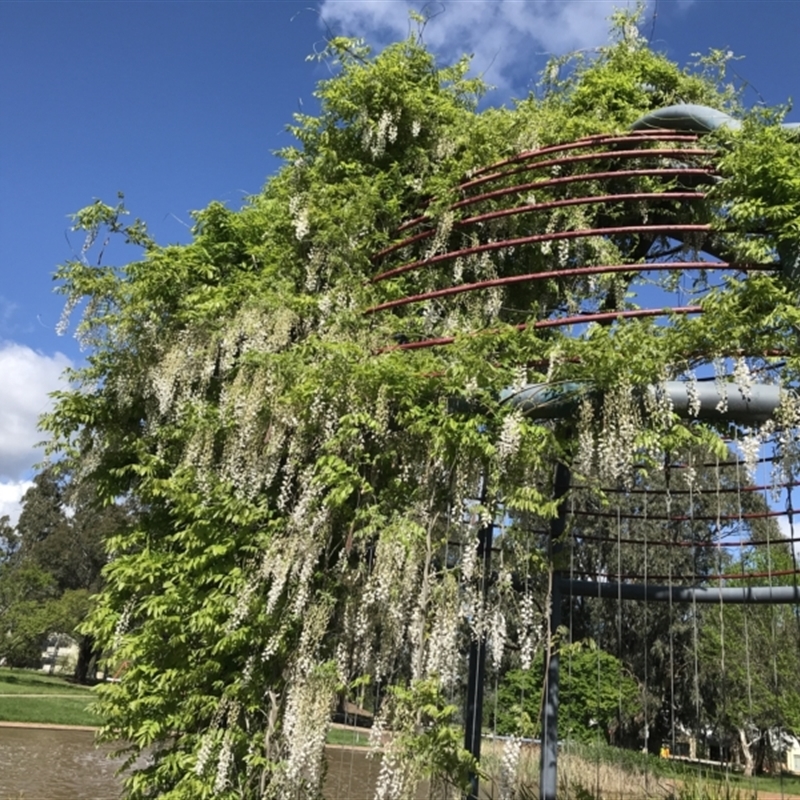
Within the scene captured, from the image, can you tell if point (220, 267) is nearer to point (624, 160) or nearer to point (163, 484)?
point (163, 484)

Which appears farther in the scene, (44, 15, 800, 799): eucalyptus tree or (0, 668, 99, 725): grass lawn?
(0, 668, 99, 725): grass lawn

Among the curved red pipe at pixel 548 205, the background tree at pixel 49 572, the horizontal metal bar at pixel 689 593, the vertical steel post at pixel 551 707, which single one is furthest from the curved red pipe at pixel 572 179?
the background tree at pixel 49 572

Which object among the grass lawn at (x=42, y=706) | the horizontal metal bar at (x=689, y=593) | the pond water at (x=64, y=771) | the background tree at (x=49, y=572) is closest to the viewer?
the horizontal metal bar at (x=689, y=593)

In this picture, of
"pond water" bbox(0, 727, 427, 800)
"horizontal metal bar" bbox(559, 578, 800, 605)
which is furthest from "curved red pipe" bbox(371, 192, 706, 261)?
"pond water" bbox(0, 727, 427, 800)

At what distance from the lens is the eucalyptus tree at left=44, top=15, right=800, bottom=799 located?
3.70m

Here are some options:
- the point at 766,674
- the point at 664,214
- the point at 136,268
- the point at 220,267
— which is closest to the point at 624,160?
the point at 664,214

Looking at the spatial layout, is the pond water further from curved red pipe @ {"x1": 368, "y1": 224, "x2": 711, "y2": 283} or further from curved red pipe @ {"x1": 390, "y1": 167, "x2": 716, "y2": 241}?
curved red pipe @ {"x1": 390, "y1": 167, "x2": 716, "y2": 241}

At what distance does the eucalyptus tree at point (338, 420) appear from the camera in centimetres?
370

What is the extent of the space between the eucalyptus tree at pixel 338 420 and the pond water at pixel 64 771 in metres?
2.16

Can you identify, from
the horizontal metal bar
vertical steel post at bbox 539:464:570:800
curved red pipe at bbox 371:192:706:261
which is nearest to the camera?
vertical steel post at bbox 539:464:570:800

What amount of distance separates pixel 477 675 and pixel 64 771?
7.44 m

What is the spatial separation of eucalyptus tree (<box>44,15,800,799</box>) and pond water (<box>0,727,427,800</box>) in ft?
7.08

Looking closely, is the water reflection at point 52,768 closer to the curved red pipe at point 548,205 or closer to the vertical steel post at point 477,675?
the vertical steel post at point 477,675

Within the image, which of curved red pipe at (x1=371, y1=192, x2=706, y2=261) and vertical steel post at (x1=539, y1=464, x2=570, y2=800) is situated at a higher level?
curved red pipe at (x1=371, y1=192, x2=706, y2=261)
